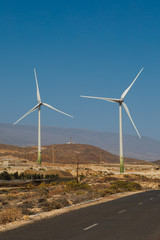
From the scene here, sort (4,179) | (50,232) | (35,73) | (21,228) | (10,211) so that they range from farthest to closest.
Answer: (35,73) < (4,179) < (10,211) < (21,228) < (50,232)

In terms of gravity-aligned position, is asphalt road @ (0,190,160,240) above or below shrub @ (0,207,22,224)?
below

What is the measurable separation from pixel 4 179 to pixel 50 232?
172 ft

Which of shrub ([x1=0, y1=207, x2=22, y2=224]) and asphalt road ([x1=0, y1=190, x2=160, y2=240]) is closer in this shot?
asphalt road ([x1=0, y1=190, x2=160, y2=240])

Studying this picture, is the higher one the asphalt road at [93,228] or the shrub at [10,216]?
the shrub at [10,216]

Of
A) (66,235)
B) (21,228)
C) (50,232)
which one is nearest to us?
(66,235)

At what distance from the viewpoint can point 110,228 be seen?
663 inches

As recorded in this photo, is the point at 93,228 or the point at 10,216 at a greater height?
the point at 10,216

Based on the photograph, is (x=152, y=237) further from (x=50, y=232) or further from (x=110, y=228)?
(x=50, y=232)

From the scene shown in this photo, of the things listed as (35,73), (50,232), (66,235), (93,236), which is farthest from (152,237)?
(35,73)

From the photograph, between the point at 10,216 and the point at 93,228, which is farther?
the point at 10,216

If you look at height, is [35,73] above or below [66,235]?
above

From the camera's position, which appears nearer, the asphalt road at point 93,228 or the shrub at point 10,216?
the asphalt road at point 93,228

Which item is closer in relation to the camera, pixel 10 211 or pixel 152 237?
pixel 152 237

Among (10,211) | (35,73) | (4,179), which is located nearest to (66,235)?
(10,211)
